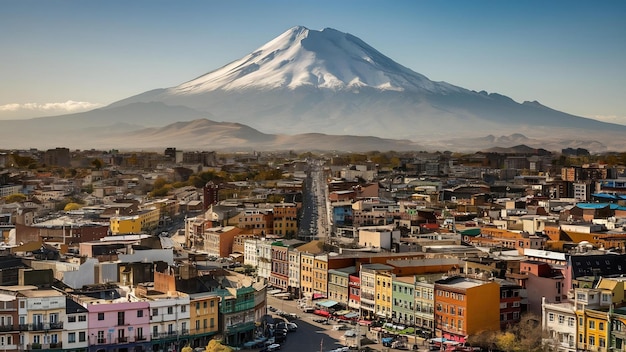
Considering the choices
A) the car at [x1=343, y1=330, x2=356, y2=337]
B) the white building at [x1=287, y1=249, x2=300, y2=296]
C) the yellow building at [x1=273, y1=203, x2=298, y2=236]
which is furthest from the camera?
the yellow building at [x1=273, y1=203, x2=298, y2=236]

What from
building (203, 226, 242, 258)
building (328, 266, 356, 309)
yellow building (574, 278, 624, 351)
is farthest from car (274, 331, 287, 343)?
building (203, 226, 242, 258)

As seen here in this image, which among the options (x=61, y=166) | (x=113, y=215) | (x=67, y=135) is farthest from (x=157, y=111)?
(x=113, y=215)

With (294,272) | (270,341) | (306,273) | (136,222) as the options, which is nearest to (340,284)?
(306,273)

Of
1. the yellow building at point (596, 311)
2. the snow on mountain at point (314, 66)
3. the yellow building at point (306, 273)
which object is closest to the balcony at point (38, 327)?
the yellow building at point (306, 273)

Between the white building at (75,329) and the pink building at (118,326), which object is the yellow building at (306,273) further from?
the white building at (75,329)

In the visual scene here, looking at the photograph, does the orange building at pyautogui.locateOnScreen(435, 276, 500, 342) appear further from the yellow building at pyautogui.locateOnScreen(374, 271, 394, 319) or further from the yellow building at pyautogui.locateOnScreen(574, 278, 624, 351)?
the yellow building at pyautogui.locateOnScreen(574, 278, 624, 351)
